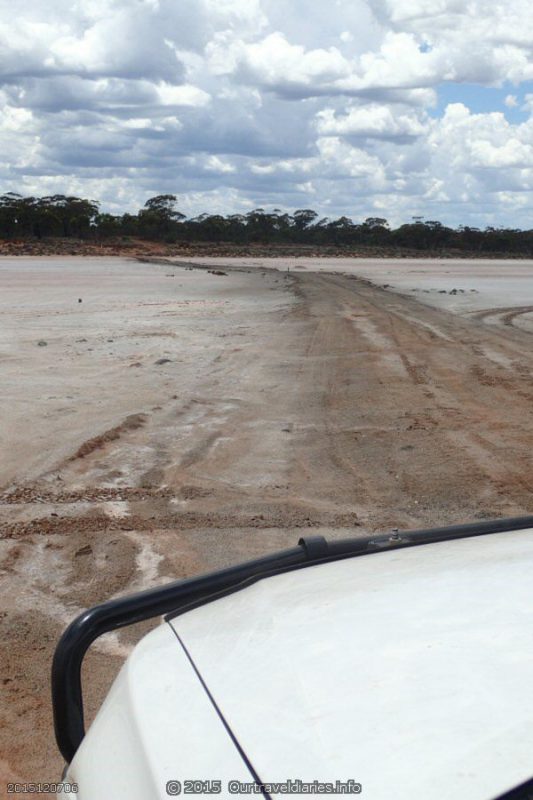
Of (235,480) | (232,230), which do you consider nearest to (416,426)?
(235,480)

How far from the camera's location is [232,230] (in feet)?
372

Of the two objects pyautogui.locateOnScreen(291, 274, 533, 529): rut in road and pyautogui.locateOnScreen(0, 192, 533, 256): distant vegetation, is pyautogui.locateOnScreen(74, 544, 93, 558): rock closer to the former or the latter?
pyautogui.locateOnScreen(291, 274, 533, 529): rut in road

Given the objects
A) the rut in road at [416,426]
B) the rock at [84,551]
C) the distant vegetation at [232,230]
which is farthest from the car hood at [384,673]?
the distant vegetation at [232,230]

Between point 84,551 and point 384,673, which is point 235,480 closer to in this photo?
point 84,551

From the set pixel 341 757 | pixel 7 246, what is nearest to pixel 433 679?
pixel 341 757

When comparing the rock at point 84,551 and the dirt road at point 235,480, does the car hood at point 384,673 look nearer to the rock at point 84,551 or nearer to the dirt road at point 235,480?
the dirt road at point 235,480

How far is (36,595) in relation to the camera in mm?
4684

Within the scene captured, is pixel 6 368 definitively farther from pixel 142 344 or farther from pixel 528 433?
pixel 528 433

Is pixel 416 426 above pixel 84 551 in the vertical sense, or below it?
above

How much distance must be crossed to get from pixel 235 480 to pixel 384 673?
5.17 metres

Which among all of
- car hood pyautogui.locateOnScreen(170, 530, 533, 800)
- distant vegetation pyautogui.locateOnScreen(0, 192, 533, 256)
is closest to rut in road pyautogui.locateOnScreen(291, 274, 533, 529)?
car hood pyautogui.locateOnScreen(170, 530, 533, 800)

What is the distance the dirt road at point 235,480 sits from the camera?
14.8 ft

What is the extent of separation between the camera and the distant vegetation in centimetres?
9831

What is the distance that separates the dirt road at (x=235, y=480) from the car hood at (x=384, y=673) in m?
1.59
